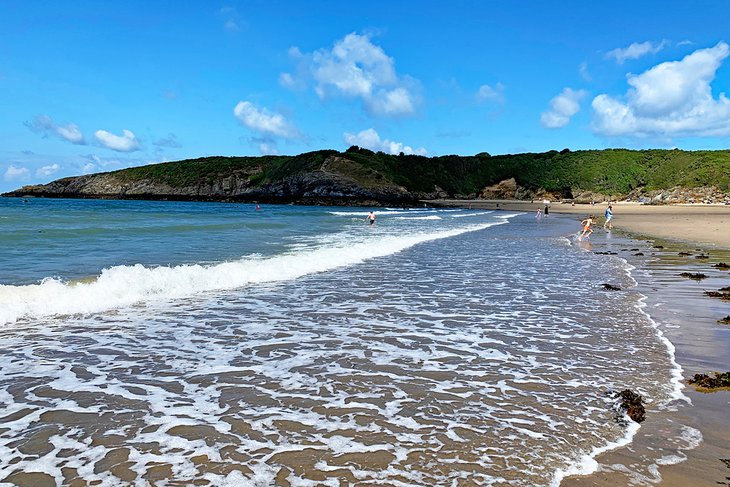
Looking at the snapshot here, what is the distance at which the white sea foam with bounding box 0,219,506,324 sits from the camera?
8.75m

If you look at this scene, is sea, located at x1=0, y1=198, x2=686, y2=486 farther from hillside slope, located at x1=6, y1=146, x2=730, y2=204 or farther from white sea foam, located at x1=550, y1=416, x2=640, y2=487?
hillside slope, located at x1=6, y1=146, x2=730, y2=204

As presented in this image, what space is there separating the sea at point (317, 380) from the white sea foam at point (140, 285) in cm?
6

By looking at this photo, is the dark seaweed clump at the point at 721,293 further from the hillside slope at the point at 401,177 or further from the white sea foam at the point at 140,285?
the hillside slope at the point at 401,177

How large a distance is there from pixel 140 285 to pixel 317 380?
6939 millimetres

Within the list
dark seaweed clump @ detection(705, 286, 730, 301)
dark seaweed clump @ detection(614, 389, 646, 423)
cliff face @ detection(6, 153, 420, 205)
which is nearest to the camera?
dark seaweed clump @ detection(614, 389, 646, 423)

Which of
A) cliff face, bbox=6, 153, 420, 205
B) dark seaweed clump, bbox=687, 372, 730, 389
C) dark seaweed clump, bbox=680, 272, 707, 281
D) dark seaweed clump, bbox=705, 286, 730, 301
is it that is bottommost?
dark seaweed clump, bbox=680, 272, 707, 281

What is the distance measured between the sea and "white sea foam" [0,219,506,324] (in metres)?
0.06

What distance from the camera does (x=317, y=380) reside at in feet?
17.6

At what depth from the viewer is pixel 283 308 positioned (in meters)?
9.21

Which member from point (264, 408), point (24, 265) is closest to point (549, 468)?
point (264, 408)

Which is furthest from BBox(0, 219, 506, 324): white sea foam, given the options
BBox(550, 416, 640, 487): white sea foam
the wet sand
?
the wet sand

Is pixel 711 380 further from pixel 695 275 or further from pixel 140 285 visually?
pixel 140 285

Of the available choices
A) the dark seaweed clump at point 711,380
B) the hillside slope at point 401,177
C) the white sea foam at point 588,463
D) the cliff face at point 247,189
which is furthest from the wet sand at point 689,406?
the hillside slope at point 401,177

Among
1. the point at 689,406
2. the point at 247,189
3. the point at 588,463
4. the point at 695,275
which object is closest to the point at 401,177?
the point at 247,189
